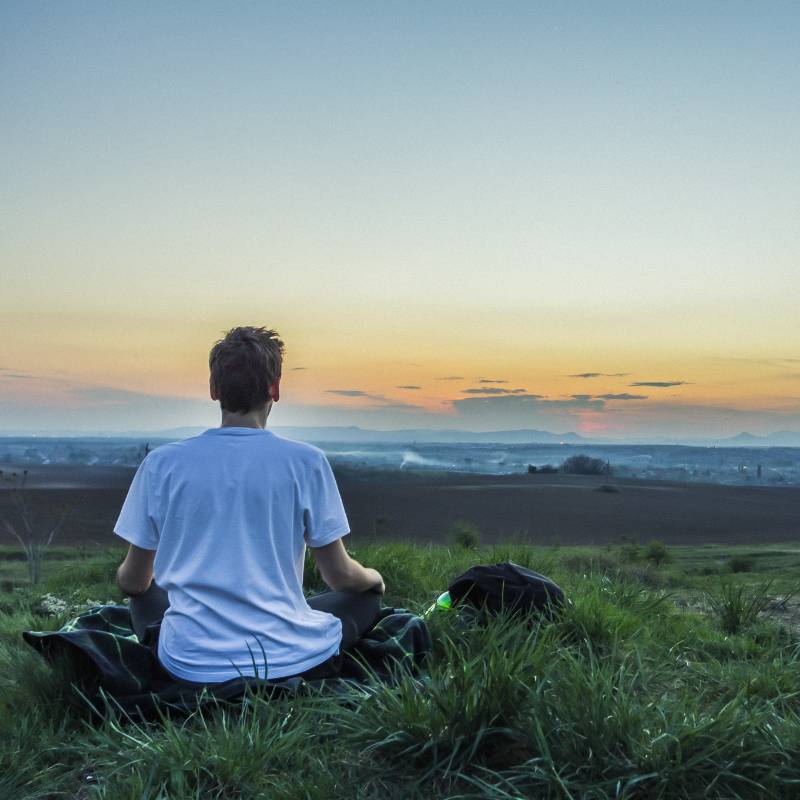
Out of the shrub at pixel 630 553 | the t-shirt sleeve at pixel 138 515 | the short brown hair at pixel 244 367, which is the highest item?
the short brown hair at pixel 244 367

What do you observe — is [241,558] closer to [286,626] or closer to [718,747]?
[286,626]

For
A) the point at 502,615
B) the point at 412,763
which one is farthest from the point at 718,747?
the point at 502,615

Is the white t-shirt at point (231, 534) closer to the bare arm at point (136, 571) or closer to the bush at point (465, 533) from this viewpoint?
the bare arm at point (136, 571)

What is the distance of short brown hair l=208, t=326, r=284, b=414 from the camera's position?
315 centimetres

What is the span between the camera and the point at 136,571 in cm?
346

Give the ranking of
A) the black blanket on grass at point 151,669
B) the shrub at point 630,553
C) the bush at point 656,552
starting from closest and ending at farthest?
the black blanket on grass at point 151,669
the shrub at point 630,553
the bush at point 656,552

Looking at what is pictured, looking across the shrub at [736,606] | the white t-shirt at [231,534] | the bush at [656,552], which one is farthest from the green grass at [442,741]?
the bush at [656,552]

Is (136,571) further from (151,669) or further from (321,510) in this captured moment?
(321,510)

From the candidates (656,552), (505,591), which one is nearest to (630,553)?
(656,552)

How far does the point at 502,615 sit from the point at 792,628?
2588mm

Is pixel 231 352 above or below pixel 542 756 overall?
above

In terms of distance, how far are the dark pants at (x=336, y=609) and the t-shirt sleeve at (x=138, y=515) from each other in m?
0.52

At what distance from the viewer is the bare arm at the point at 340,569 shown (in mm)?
3336

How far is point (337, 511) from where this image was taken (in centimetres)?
328
